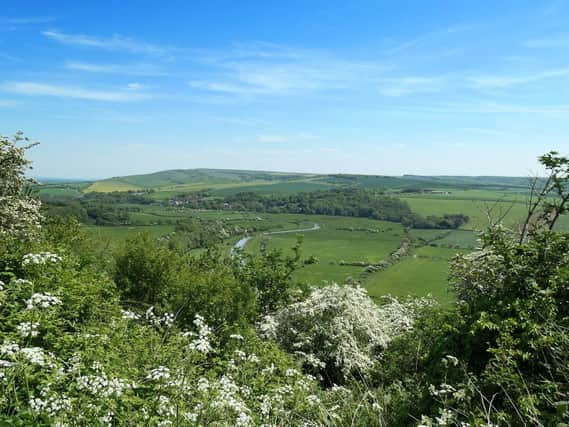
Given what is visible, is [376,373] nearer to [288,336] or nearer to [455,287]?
[455,287]

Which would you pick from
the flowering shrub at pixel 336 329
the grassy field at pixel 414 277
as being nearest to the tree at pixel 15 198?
the flowering shrub at pixel 336 329

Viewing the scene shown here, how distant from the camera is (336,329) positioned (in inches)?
484

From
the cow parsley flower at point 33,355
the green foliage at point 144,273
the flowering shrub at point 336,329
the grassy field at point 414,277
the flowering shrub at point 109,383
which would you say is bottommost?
the grassy field at point 414,277

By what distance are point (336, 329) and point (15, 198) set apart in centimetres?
1125

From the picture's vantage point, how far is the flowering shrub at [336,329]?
1202 cm

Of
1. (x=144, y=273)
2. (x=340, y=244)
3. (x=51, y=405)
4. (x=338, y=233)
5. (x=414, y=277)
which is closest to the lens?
(x=51, y=405)

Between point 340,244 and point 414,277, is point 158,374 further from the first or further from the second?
point 340,244

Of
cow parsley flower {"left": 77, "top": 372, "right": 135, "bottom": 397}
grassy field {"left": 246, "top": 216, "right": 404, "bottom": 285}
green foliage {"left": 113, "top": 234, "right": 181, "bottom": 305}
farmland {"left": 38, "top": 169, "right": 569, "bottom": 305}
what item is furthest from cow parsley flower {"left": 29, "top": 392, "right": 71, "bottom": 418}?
grassy field {"left": 246, "top": 216, "right": 404, "bottom": 285}

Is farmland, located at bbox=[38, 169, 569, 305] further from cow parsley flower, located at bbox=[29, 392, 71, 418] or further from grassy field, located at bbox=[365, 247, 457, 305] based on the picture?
cow parsley flower, located at bbox=[29, 392, 71, 418]

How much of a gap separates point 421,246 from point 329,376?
233 ft

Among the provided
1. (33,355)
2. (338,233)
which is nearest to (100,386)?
(33,355)

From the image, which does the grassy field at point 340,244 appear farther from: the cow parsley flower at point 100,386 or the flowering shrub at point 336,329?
the cow parsley flower at point 100,386

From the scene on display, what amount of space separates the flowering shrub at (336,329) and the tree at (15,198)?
27.2 feet

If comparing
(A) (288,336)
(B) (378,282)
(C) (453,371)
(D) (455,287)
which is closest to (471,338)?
(C) (453,371)
